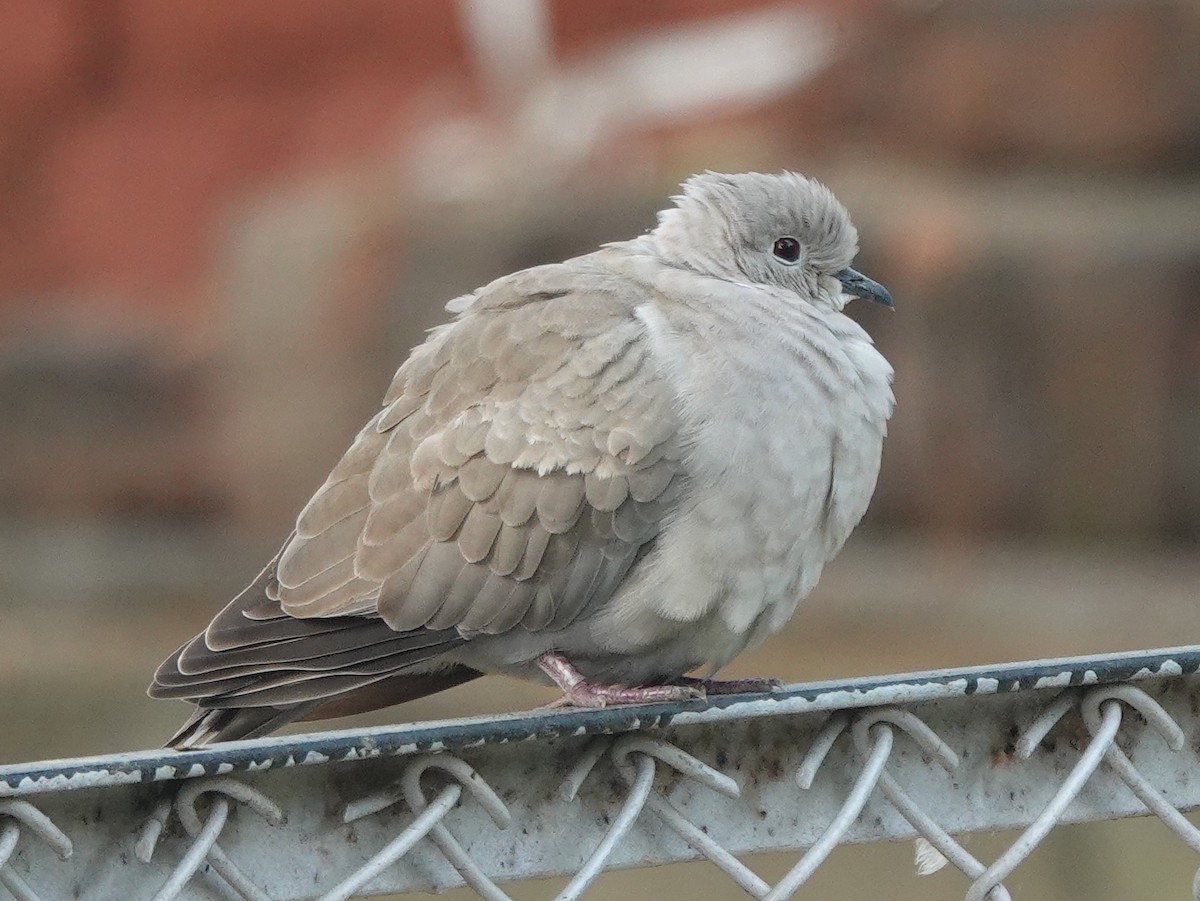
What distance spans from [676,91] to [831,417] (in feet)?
18.2

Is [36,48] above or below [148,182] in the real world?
above

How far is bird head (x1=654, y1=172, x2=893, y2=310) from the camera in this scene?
308 centimetres

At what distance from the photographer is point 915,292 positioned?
650cm

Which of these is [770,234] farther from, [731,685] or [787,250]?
[731,685]

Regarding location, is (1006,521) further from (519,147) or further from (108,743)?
(108,743)

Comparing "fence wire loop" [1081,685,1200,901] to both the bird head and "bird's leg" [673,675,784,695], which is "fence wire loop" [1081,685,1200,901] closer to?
"bird's leg" [673,675,784,695]

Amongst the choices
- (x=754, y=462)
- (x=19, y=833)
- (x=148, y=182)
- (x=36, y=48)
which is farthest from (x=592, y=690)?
(x=36, y=48)

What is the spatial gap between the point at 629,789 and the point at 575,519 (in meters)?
0.97

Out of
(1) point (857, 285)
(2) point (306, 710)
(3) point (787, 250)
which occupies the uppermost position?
(3) point (787, 250)

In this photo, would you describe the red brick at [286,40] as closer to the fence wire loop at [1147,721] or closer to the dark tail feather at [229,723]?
the dark tail feather at [229,723]

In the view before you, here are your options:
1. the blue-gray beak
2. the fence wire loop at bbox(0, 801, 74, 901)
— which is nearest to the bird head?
the blue-gray beak

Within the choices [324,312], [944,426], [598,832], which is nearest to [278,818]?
[598,832]

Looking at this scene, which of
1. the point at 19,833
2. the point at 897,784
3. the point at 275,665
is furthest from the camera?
the point at 275,665

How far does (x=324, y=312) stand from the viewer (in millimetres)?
7230
